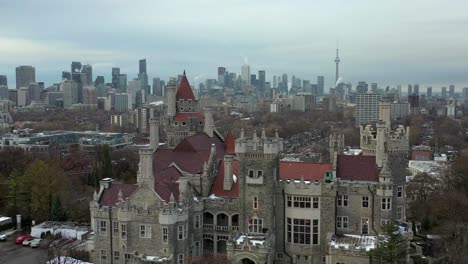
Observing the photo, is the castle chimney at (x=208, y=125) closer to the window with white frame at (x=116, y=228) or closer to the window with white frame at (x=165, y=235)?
the window with white frame at (x=116, y=228)

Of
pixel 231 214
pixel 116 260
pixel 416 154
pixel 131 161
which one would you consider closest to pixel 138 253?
pixel 116 260

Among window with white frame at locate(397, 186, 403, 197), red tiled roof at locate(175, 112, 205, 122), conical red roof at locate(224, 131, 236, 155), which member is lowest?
window with white frame at locate(397, 186, 403, 197)

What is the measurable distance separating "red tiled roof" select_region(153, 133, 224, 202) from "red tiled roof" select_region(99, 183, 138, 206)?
7.06 feet

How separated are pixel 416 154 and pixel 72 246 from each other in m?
84.6

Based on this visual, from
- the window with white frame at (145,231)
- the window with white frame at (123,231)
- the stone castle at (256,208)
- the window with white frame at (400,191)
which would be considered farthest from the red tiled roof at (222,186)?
the window with white frame at (400,191)

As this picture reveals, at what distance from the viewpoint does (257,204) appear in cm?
3888

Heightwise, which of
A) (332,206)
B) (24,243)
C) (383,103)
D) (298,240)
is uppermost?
(383,103)

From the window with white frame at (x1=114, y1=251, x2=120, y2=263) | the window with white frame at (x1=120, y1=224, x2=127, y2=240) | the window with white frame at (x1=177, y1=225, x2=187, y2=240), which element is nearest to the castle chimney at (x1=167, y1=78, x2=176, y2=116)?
the window with white frame at (x1=120, y1=224, x2=127, y2=240)

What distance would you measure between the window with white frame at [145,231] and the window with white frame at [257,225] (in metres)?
7.85

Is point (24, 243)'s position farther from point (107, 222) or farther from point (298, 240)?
point (298, 240)

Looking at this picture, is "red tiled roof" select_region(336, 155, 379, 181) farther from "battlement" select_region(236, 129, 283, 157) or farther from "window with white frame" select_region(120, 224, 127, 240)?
"window with white frame" select_region(120, 224, 127, 240)

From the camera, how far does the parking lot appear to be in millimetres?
44219

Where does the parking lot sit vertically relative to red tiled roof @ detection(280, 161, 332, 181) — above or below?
below

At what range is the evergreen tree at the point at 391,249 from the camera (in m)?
32.6
